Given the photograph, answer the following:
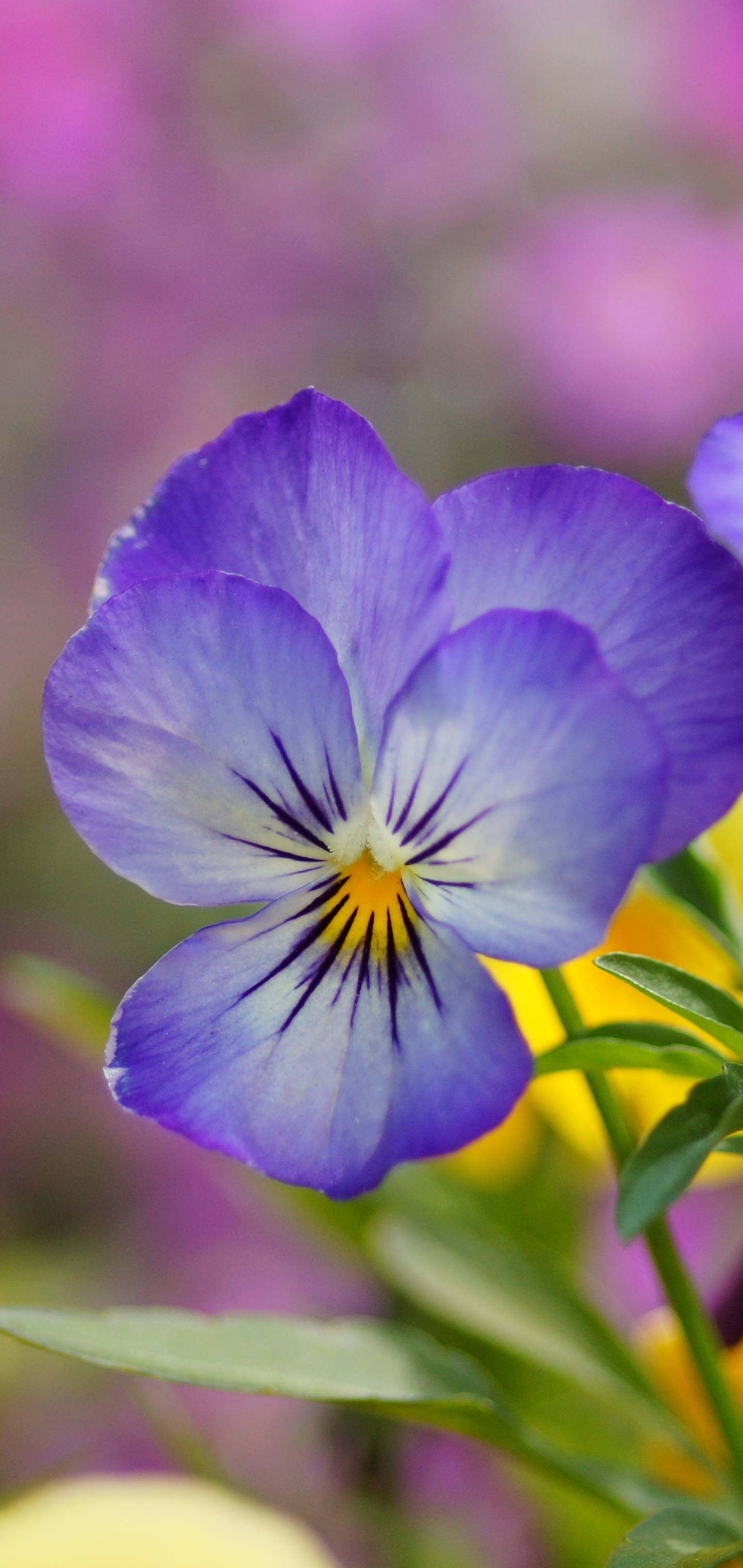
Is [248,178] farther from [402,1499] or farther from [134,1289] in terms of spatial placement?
[402,1499]

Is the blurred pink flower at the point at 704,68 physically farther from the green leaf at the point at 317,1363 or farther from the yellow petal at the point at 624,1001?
the green leaf at the point at 317,1363

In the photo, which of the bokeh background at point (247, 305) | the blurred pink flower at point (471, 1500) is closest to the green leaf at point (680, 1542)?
the blurred pink flower at point (471, 1500)

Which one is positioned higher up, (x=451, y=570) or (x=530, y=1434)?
(x=451, y=570)

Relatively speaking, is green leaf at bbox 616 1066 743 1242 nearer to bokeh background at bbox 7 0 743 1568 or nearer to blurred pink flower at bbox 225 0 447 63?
bokeh background at bbox 7 0 743 1568

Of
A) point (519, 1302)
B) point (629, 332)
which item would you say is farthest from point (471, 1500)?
point (629, 332)

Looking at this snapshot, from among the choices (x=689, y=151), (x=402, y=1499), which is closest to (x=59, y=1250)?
(x=402, y=1499)

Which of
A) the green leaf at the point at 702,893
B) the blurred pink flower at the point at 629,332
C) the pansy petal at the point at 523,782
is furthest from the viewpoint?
the blurred pink flower at the point at 629,332
